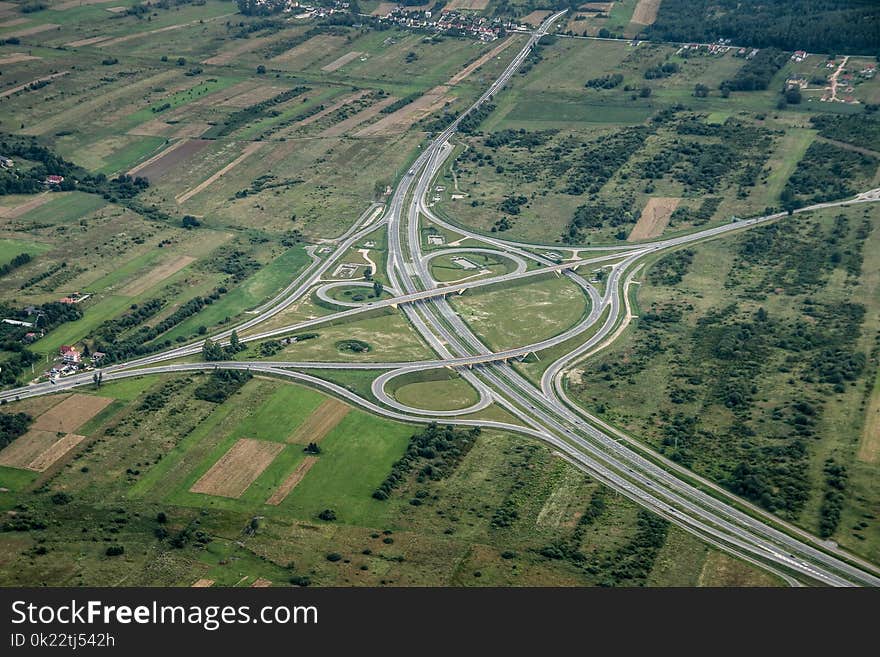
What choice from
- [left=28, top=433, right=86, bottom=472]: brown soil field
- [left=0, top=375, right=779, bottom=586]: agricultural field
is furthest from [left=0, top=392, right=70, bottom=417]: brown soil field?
[left=28, top=433, right=86, bottom=472]: brown soil field

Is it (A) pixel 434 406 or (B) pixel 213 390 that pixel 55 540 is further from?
(A) pixel 434 406

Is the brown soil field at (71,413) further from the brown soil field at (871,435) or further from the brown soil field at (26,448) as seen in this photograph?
the brown soil field at (871,435)

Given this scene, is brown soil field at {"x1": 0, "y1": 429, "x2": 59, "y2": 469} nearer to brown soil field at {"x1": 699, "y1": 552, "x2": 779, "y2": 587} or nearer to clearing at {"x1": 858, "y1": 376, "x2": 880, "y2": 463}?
brown soil field at {"x1": 699, "y1": 552, "x2": 779, "y2": 587}

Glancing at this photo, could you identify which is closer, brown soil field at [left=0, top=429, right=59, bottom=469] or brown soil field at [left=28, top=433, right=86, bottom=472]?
brown soil field at [left=28, top=433, right=86, bottom=472]

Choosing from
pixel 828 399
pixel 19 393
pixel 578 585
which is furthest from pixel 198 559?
pixel 828 399

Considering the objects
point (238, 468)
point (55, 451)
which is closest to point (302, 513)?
point (238, 468)

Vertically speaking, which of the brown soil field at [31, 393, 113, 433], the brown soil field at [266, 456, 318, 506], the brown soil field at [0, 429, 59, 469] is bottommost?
the brown soil field at [266, 456, 318, 506]

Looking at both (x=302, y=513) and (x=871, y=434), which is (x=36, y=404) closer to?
(x=302, y=513)
